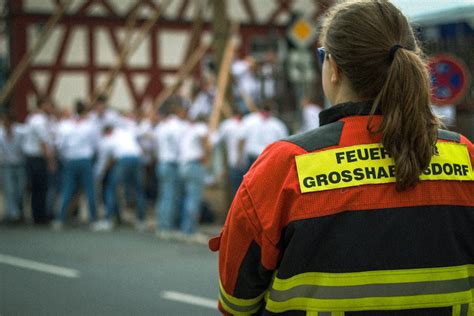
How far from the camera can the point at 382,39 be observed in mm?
2363

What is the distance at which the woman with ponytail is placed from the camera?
7.52ft

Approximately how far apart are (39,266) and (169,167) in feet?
12.1

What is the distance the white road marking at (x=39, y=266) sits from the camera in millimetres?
9594

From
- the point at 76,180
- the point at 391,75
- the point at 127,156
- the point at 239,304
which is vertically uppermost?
the point at 391,75

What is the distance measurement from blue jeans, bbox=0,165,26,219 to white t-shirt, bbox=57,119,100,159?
163cm

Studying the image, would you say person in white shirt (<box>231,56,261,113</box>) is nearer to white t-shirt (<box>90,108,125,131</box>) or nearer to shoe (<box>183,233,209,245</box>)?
white t-shirt (<box>90,108,125,131</box>)

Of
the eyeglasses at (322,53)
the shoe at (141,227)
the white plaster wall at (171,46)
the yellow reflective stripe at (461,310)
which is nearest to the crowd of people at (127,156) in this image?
the shoe at (141,227)

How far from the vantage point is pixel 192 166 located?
1301cm

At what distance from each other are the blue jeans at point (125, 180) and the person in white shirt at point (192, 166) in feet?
5.60

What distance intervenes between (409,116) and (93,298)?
19.9 feet

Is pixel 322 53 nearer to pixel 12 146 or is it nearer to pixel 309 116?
pixel 309 116

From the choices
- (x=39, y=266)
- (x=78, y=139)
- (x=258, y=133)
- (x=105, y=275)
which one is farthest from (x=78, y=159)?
(x=105, y=275)

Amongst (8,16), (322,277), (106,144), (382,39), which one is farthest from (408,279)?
(8,16)

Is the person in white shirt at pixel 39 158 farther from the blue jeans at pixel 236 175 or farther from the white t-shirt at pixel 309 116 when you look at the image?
the white t-shirt at pixel 309 116
